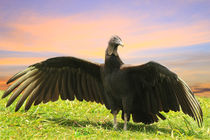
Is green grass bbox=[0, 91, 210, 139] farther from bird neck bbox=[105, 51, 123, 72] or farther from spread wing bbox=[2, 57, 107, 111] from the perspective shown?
bird neck bbox=[105, 51, 123, 72]

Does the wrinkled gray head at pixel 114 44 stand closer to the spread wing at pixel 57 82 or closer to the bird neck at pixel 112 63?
the bird neck at pixel 112 63

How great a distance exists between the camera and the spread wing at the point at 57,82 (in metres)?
5.18

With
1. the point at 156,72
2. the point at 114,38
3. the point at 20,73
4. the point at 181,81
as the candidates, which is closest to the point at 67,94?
the point at 20,73

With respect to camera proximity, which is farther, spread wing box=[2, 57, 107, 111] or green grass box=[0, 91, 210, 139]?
spread wing box=[2, 57, 107, 111]

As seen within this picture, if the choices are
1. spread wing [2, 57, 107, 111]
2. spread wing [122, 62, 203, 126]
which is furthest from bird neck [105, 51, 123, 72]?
spread wing [2, 57, 107, 111]

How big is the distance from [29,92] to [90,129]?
164 cm

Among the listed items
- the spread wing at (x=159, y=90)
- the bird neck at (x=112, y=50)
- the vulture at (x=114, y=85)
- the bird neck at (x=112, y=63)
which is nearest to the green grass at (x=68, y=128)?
the vulture at (x=114, y=85)

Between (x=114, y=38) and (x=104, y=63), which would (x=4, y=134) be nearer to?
(x=104, y=63)

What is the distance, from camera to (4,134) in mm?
4070

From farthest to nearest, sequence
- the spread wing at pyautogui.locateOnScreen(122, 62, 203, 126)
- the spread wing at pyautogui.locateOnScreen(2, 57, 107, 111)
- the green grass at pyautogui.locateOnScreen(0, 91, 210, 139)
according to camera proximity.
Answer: the spread wing at pyautogui.locateOnScreen(2, 57, 107, 111) → the spread wing at pyautogui.locateOnScreen(122, 62, 203, 126) → the green grass at pyautogui.locateOnScreen(0, 91, 210, 139)

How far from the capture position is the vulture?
4449 millimetres

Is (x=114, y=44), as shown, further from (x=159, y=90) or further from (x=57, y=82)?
(x=57, y=82)

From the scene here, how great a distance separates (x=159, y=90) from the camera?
15.6 feet

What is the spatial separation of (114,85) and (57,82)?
159 cm
